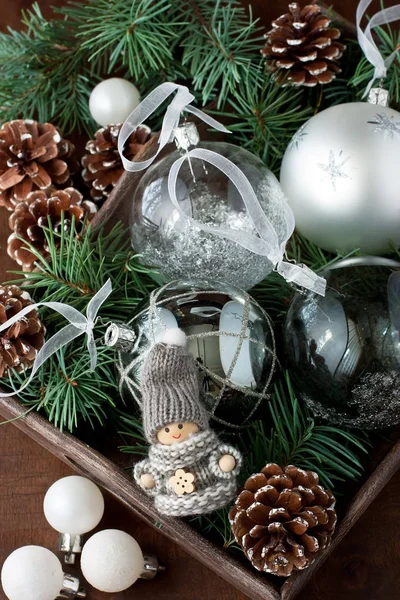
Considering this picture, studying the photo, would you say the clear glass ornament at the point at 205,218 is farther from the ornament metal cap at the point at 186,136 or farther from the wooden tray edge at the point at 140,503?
the wooden tray edge at the point at 140,503

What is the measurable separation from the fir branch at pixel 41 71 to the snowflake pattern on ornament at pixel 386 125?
14.0 inches

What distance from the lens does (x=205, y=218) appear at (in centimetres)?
70

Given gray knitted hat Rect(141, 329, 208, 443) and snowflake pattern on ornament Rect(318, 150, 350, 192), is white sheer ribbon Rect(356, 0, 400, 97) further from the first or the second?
gray knitted hat Rect(141, 329, 208, 443)

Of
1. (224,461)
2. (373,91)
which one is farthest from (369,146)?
(224,461)

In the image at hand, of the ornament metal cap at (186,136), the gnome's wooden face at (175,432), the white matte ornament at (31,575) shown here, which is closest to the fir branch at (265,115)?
the ornament metal cap at (186,136)

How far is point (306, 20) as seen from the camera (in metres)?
0.82

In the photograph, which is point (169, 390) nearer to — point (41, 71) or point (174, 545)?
point (174, 545)

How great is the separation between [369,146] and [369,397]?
0.23 m

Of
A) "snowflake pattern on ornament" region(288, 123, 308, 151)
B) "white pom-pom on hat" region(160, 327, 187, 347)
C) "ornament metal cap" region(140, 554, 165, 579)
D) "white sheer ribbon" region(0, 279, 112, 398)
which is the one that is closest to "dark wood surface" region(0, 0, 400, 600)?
"ornament metal cap" region(140, 554, 165, 579)

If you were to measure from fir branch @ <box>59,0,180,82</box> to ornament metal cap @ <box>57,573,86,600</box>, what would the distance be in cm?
53

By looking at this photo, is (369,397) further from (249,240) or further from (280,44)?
(280,44)

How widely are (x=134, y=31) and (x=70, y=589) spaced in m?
0.58

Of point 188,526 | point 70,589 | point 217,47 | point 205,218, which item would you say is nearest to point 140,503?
point 188,526

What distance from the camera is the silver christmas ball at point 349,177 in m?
0.71
